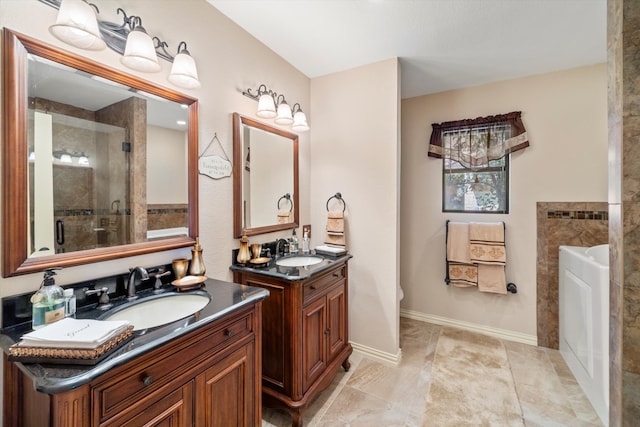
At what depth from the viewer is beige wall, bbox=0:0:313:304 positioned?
103cm

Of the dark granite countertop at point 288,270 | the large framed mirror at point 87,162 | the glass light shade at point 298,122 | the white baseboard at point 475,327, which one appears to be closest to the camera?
the large framed mirror at point 87,162

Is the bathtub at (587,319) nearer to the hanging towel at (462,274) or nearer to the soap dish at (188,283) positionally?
the hanging towel at (462,274)

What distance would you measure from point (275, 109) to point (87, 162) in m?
1.20

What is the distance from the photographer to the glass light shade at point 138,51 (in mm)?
1171

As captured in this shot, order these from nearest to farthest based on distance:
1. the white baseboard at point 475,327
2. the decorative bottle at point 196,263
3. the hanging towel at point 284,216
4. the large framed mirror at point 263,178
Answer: the decorative bottle at point 196,263 → the large framed mirror at point 263,178 → the hanging towel at point 284,216 → the white baseboard at point 475,327

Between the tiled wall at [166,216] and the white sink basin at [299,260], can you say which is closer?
the tiled wall at [166,216]

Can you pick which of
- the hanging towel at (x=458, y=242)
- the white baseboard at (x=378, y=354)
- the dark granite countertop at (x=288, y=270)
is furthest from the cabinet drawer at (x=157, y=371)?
the hanging towel at (x=458, y=242)

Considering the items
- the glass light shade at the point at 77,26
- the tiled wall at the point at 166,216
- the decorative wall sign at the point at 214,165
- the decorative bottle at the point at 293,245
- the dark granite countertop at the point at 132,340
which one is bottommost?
the dark granite countertop at the point at 132,340

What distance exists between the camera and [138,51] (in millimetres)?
1171

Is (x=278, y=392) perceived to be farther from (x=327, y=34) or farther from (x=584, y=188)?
(x=584, y=188)

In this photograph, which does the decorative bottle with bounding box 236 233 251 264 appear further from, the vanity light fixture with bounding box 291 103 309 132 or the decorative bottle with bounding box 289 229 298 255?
the vanity light fixture with bounding box 291 103 309 132

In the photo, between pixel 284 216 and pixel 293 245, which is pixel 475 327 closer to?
pixel 293 245

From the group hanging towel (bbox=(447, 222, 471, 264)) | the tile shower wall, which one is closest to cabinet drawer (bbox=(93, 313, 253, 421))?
hanging towel (bbox=(447, 222, 471, 264))

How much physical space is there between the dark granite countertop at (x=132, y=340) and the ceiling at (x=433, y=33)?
5.67 feet
